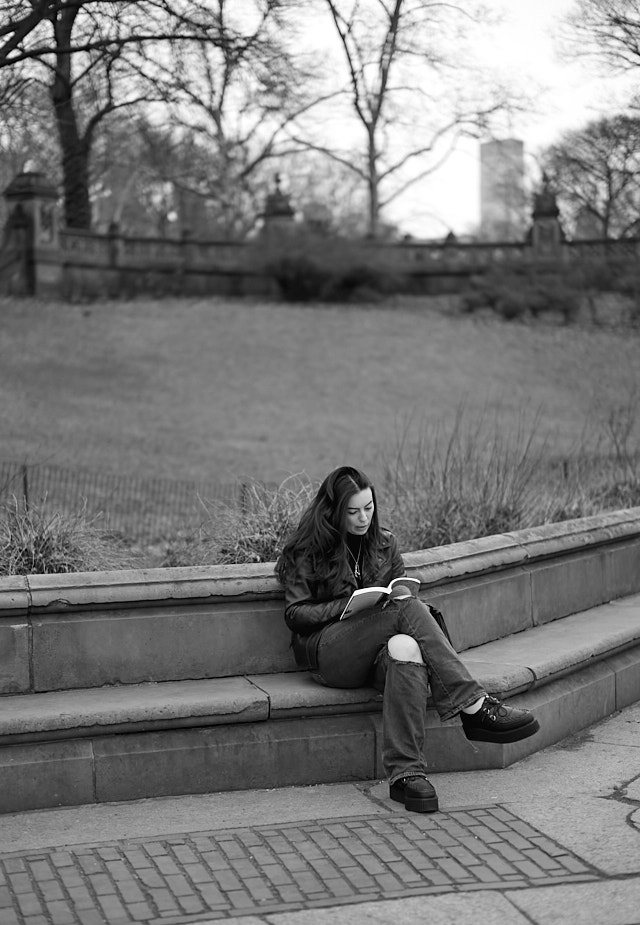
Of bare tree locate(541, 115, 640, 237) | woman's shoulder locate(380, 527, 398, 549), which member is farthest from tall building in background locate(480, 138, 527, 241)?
woman's shoulder locate(380, 527, 398, 549)

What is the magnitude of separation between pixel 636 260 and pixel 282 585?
30062mm

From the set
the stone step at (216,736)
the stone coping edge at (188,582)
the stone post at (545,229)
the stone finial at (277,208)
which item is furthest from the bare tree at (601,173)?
the stone step at (216,736)

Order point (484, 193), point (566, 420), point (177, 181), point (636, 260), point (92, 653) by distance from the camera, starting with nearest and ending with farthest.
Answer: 1. point (92, 653)
2. point (566, 420)
3. point (636, 260)
4. point (177, 181)
5. point (484, 193)

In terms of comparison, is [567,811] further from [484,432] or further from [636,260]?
[636,260]

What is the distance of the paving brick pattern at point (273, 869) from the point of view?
138 inches

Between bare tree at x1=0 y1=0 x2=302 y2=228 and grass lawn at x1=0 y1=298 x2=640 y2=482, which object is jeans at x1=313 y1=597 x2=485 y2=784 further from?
grass lawn at x1=0 y1=298 x2=640 y2=482

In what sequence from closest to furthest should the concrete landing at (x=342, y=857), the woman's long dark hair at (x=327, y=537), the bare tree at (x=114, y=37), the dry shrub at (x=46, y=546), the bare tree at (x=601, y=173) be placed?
1. the concrete landing at (x=342, y=857)
2. the woman's long dark hair at (x=327, y=537)
3. the dry shrub at (x=46, y=546)
4. the bare tree at (x=114, y=37)
5. the bare tree at (x=601, y=173)

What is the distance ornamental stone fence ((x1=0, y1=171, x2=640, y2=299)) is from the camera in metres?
31.0

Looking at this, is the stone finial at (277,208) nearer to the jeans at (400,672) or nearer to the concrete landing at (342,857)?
the jeans at (400,672)

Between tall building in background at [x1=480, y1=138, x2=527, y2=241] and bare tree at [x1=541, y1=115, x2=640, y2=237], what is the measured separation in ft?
4.37

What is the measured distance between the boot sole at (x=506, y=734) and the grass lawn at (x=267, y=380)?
34.1 ft

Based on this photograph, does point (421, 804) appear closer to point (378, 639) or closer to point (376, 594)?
point (378, 639)

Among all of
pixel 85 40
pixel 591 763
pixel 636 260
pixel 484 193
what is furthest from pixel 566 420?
pixel 484 193

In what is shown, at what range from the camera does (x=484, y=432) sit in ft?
66.2
